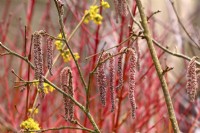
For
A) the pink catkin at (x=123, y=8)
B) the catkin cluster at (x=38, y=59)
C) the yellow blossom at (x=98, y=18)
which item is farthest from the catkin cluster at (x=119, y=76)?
the yellow blossom at (x=98, y=18)

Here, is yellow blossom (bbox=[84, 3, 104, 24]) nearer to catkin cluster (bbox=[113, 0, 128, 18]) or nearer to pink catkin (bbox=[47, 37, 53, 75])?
catkin cluster (bbox=[113, 0, 128, 18])

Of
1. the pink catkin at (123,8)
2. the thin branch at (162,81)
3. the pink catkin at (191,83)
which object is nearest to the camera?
the pink catkin at (191,83)

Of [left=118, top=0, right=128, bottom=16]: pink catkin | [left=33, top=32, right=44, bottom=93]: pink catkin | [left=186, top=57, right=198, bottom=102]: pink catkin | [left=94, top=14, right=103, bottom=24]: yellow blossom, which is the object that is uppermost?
[left=94, top=14, right=103, bottom=24]: yellow blossom

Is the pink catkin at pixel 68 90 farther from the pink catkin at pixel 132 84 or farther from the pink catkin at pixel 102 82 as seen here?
the pink catkin at pixel 132 84

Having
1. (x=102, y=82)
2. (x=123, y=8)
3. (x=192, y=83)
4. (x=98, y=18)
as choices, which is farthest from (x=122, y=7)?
(x=192, y=83)

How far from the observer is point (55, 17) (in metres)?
11.9

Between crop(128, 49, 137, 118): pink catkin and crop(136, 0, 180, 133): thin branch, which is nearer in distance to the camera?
crop(128, 49, 137, 118): pink catkin

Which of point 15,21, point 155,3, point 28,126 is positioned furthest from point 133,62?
point 155,3

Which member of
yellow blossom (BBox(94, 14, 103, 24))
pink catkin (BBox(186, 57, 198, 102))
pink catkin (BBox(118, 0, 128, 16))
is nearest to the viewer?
pink catkin (BBox(186, 57, 198, 102))

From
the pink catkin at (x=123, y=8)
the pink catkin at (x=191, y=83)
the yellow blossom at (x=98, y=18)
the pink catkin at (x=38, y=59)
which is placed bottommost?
the pink catkin at (x=191, y=83)

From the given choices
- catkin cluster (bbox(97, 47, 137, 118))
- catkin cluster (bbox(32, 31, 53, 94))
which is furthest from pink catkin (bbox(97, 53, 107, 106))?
catkin cluster (bbox(32, 31, 53, 94))

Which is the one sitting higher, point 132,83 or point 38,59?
point 38,59

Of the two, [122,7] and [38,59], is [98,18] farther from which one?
[38,59]

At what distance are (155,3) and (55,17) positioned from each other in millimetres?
3693
